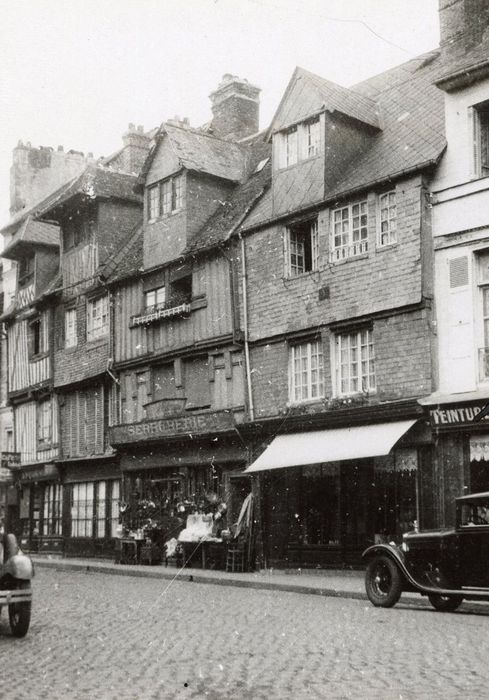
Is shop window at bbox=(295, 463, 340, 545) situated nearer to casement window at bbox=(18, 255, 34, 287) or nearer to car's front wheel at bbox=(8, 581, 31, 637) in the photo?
car's front wheel at bbox=(8, 581, 31, 637)

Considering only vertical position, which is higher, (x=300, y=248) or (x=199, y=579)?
(x=300, y=248)

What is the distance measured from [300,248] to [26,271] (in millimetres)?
14917

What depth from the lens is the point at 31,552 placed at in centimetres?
3075

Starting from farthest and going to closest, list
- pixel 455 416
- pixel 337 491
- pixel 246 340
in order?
pixel 246 340 → pixel 337 491 → pixel 455 416

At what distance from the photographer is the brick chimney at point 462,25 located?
18.2 meters

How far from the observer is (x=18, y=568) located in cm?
998

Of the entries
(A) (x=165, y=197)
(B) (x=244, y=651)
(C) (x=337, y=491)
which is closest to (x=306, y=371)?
(C) (x=337, y=491)

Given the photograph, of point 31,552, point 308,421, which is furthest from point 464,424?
point 31,552

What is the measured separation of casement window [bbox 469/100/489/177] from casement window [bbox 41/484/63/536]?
55.5 ft

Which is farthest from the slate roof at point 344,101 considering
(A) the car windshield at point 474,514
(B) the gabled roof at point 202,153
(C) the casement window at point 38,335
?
(C) the casement window at point 38,335

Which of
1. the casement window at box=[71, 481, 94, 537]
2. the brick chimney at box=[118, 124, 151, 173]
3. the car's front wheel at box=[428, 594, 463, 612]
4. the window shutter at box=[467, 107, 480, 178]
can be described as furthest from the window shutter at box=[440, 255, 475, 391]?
the brick chimney at box=[118, 124, 151, 173]

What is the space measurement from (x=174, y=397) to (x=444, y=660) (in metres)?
15.8

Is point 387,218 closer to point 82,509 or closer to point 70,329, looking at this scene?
point 70,329

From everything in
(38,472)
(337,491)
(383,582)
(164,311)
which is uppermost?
(164,311)
